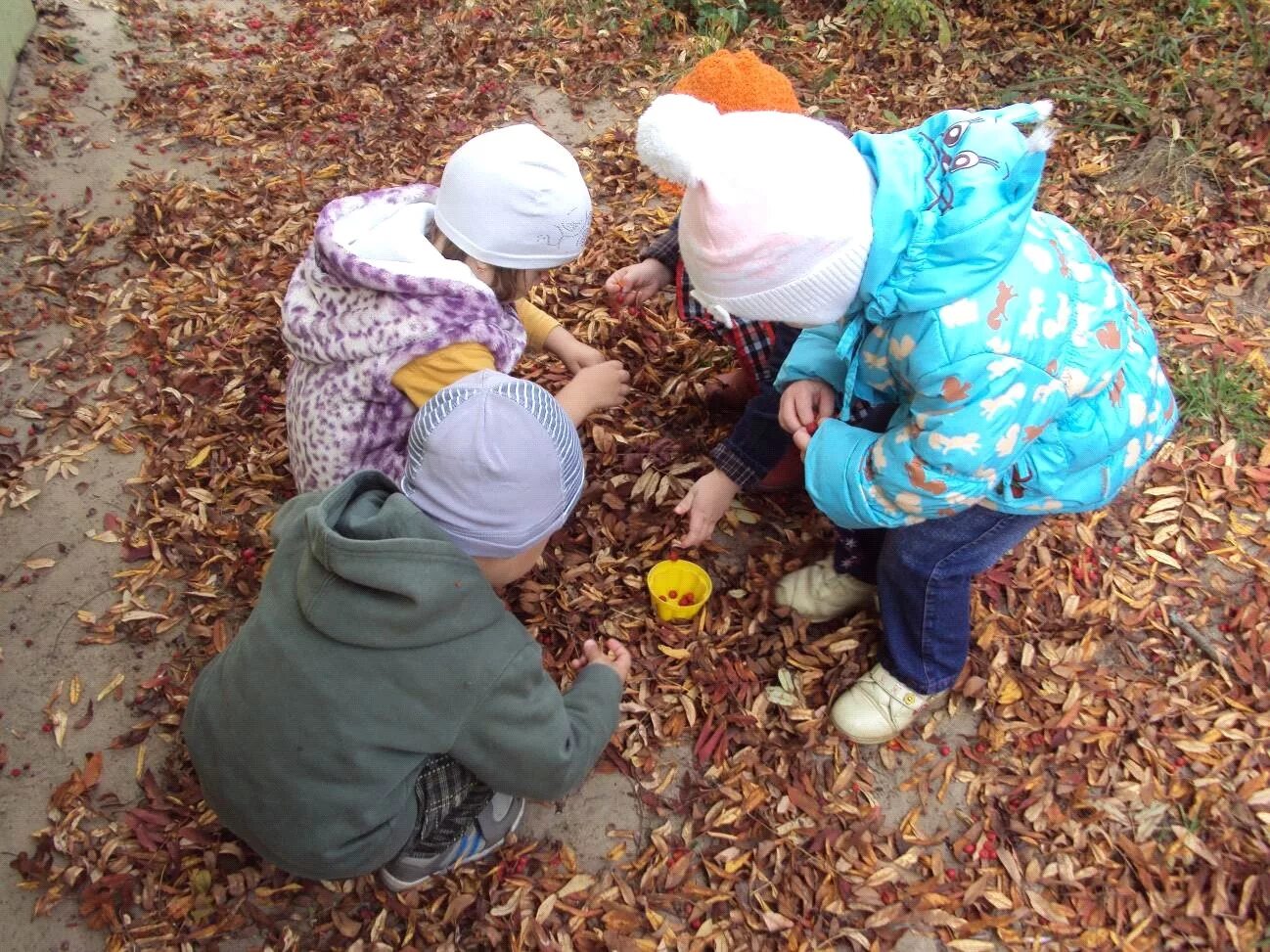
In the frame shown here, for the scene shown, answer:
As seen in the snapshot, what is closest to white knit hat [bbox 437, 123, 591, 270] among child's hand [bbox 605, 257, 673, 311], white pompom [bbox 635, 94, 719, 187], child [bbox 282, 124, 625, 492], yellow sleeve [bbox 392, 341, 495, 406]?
child [bbox 282, 124, 625, 492]

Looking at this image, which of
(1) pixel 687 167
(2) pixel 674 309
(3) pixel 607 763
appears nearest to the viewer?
(1) pixel 687 167

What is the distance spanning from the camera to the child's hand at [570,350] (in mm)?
3273

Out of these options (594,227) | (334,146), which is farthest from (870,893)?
(334,146)

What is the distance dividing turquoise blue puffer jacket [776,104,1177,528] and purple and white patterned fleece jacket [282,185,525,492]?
1039 mm

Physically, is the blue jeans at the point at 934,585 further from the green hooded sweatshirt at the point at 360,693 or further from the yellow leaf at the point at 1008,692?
the green hooded sweatshirt at the point at 360,693

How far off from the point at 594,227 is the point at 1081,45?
9.76ft

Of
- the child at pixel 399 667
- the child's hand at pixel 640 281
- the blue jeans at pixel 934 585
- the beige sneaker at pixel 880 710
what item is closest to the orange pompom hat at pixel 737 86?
the child's hand at pixel 640 281

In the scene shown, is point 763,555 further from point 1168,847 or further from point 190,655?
point 190,655

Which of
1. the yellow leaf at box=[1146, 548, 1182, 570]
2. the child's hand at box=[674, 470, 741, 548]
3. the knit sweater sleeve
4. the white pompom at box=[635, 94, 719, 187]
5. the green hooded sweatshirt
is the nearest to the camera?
the white pompom at box=[635, 94, 719, 187]

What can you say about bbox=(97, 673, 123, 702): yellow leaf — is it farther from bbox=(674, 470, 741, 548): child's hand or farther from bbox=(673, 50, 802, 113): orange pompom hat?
bbox=(673, 50, 802, 113): orange pompom hat

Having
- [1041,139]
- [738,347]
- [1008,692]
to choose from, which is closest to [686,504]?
[738,347]

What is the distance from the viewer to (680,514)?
125 inches

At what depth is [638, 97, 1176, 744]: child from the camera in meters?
1.77

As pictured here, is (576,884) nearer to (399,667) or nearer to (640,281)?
(399,667)
